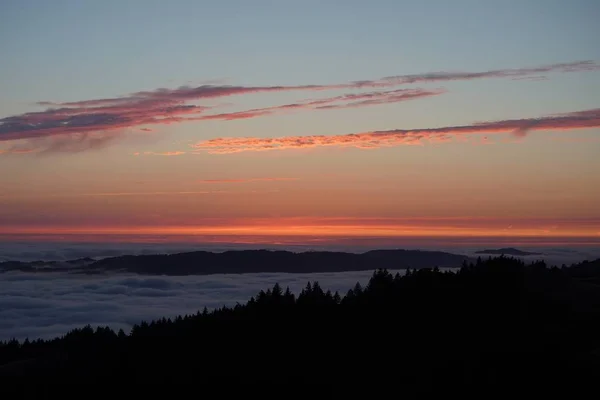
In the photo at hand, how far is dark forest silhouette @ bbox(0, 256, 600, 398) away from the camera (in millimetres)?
71938

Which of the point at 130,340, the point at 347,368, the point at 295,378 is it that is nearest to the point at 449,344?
the point at 347,368

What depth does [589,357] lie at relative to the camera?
6656cm

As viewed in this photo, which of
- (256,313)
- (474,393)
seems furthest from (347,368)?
(256,313)

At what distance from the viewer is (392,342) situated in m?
85.4

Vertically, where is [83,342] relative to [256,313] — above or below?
below

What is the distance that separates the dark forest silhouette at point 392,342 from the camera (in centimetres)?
7194

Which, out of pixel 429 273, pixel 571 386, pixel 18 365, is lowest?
pixel 18 365

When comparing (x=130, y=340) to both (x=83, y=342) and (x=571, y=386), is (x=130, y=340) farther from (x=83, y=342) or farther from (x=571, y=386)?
(x=571, y=386)

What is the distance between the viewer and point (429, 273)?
102688mm

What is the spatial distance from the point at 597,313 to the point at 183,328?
60.9m

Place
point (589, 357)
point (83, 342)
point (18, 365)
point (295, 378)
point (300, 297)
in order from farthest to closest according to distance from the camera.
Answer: point (83, 342) < point (18, 365) < point (300, 297) < point (295, 378) < point (589, 357)

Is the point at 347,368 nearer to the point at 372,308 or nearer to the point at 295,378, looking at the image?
the point at 295,378

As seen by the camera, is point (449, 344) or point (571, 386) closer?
point (571, 386)

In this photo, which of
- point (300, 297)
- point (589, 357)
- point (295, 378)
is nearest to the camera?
point (589, 357)
